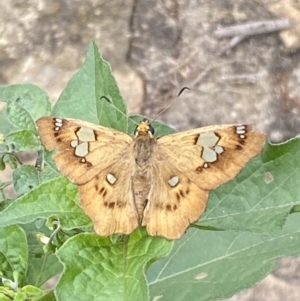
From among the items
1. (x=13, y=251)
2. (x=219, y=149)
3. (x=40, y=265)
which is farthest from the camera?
(x=40, y=265)

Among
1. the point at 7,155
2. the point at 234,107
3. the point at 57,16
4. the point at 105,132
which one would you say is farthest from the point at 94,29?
the point at 105,132

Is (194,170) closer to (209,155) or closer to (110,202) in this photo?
(209,155)

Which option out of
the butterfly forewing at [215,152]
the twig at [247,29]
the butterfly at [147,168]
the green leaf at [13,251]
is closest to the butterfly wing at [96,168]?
the butterfly at [147,168]

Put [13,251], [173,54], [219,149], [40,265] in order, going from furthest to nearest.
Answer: [173,54] → [40,265] → [13,251] → [219,149]

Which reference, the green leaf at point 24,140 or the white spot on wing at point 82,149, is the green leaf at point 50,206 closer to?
the white spot on wing at point 82,149

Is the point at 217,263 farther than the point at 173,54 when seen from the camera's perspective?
No

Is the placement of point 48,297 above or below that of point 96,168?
below

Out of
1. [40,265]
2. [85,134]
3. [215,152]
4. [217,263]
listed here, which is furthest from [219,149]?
[40,265]

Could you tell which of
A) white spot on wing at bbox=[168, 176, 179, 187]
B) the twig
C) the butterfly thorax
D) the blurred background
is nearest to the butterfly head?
the butterfly thorax

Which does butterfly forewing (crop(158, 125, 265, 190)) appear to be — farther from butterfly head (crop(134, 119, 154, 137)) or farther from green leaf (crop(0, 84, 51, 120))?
green leaf (crop(0, 84, 51, 120))
